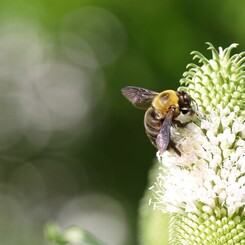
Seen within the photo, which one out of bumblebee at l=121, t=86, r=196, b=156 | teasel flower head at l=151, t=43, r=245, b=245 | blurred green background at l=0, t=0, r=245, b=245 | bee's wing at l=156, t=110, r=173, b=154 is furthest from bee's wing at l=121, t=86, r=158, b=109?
blurred green background at l=0, t=0, r=245, b=245

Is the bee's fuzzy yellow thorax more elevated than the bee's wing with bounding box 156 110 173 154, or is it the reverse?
the bee's fuzzy yellow thorax

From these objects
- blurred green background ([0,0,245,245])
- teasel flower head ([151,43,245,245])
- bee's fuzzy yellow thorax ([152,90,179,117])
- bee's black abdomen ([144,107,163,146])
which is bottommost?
teasel flower head ([151,43,245,245])

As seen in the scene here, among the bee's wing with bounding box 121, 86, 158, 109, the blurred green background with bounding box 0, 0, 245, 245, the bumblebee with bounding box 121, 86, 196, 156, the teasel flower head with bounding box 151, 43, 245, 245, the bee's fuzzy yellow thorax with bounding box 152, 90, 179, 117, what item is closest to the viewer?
the teasel flower head with bounding box 151, 43, 245, 245

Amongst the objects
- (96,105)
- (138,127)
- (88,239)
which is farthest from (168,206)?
(96,105)

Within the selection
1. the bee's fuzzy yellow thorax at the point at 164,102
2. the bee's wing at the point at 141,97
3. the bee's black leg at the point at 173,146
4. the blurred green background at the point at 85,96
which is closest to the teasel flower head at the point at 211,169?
the bee's black leg at the point at 173,146

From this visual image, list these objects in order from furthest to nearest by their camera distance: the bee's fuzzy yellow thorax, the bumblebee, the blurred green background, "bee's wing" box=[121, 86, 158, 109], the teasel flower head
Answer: the blurred green background → "bee's wing" box=[121, 86, 158, 109] → the bee's fuzzy yellow thorax → the bumblebee → the teasel flower head

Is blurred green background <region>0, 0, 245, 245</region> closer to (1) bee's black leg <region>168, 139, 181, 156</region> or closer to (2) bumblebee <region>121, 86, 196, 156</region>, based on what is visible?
(2) bumblebee <region>121, 86, 196, 156</region>

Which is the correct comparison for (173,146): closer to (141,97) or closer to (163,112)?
(163,112)

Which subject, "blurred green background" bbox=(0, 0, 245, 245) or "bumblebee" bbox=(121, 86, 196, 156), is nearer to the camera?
"bumblebee" bbox=(121, 86, 196, 156)
